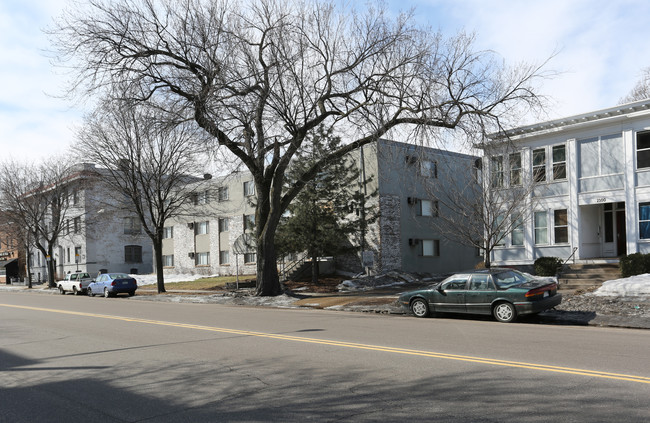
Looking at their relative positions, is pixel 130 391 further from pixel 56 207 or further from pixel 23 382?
pixel 56 207

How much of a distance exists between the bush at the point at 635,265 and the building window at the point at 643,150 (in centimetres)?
451

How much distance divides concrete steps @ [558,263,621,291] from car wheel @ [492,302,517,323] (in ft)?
26.5

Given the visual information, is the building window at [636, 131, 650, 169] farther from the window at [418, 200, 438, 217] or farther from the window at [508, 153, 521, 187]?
the window at [418, 200, 438, 217]

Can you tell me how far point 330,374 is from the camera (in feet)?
25.9

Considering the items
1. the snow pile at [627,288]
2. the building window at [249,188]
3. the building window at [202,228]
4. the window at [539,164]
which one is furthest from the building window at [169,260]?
the snow pile at [627,288]

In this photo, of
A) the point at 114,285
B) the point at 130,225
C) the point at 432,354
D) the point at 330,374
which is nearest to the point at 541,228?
the point at 432,354

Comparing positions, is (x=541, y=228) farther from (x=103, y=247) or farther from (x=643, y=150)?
(x=103, y=247)

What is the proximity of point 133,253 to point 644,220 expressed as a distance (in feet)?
167

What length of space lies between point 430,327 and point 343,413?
7.90m

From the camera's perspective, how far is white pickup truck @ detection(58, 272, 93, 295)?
3663 centimetres

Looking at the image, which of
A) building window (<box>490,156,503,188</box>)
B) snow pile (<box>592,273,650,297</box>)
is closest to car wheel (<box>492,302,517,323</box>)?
snow pile (<box>592,273,650,297</box>)

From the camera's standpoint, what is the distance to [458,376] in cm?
749

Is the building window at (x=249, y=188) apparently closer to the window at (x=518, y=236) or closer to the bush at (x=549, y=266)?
the window at (x=518, y=236)

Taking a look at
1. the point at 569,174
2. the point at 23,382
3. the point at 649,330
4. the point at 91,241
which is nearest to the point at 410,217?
the point at 569,174
